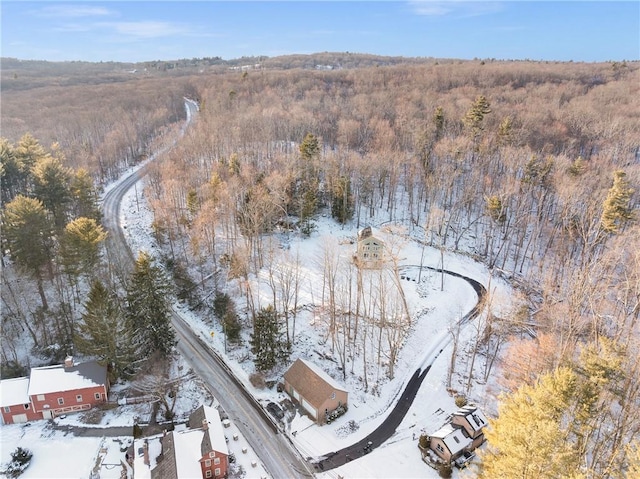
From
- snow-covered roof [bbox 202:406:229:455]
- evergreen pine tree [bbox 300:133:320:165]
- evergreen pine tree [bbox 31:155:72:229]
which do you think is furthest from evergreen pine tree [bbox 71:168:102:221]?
snow-covered roof [bbox 202:406:229:455]

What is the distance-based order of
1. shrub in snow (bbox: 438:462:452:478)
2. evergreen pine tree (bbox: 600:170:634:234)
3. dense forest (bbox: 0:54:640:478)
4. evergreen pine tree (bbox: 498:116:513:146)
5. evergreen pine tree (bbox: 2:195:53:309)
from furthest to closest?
evergreen pine tree (bbox: 498:116:513:146), evergreen pine tree (bbox: 600:170:634:234), evergreen pine tree (bbox: 2:195:53:309), shrub in snow (bbox: 438:462:452:478), dense forest (bbox: 0:54:640:478)

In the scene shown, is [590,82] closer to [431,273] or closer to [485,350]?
[431,273]

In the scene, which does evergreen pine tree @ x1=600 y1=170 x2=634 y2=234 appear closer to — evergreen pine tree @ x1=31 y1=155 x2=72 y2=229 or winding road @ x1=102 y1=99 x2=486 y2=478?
winding road @ x1=102 y1=99 x2=486 y2=478

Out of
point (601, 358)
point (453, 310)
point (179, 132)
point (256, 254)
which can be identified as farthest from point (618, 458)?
point (179, 132)

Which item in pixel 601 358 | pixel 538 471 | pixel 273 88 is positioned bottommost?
pixel 538 471

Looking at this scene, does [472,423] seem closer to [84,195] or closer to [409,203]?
[409,203]

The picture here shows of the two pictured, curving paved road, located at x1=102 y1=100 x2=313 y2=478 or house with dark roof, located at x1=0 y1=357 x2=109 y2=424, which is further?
house with dark roof, located at x1=0 y1=357 x2=109 y2=424

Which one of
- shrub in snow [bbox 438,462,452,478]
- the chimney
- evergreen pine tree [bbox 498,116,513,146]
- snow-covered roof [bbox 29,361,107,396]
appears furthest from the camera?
evergreen pine tree [bbox 498,116,513,146]

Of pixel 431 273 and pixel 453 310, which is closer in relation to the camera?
pixel 453 310
